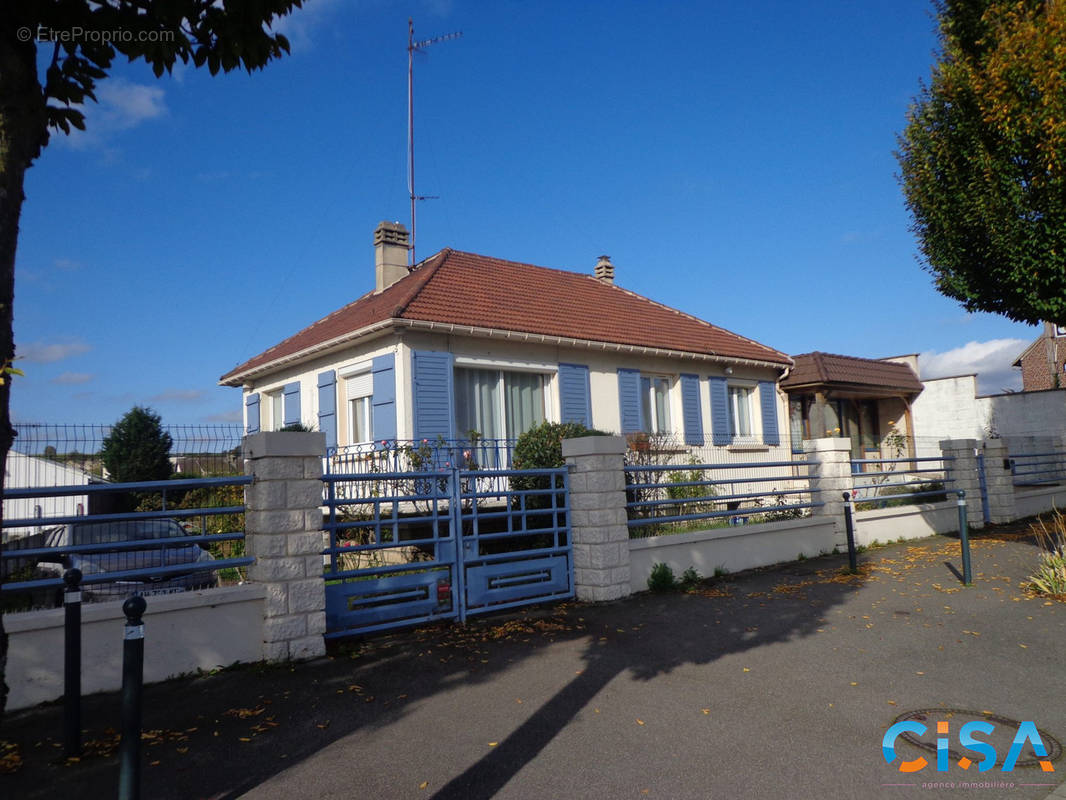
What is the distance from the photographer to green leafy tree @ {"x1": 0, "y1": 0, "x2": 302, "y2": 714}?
3.83 meters

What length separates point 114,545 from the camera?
5.58 metres

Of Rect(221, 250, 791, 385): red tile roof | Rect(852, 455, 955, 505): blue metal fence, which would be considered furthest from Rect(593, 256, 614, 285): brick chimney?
Rect(852, 455, 955, 505): blue metal fence

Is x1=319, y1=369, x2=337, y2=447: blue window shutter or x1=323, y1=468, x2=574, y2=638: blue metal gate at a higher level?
x1=319, y1=369, x2=337, y2=447: blue window shutter

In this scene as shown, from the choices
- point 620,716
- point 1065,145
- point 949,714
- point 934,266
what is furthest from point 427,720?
point 934,266

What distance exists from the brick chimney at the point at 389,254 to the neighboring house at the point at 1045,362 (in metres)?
31.5

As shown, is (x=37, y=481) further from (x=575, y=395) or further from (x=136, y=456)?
(x=575, y=395)

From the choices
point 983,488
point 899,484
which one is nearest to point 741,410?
point 983,488

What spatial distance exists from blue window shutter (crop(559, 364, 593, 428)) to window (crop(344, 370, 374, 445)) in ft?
12.5

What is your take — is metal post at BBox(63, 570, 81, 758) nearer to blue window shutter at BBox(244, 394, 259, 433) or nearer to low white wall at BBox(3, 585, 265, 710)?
low white wall at BBox(3, 585, 265, 710)

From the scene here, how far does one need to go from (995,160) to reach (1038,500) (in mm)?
10416

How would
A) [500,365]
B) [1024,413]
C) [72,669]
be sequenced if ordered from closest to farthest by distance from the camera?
[72,669], [500,365], [1024,413]

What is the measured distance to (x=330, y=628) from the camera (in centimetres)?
693

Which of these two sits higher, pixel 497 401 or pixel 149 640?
pixel 497 401

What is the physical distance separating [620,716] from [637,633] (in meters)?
2.30
